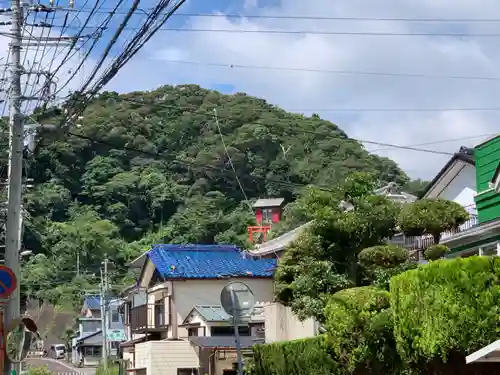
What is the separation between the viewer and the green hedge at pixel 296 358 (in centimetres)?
2124

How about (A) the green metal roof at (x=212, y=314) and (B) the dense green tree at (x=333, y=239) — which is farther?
(A) the green metal roof at (x=212, y=314)

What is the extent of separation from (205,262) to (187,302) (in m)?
2.59

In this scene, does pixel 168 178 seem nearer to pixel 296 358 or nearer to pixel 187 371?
pixel 187 371

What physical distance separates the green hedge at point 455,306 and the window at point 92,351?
72.5 m

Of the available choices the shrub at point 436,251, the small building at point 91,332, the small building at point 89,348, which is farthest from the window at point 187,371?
the small building at point 89,348

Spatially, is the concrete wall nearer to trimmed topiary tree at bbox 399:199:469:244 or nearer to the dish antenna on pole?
trimmed topiary tree at bbox 399:199:469:244

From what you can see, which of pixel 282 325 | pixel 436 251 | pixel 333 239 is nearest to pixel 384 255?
pixel 436 251

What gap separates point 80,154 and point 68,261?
1231 cm

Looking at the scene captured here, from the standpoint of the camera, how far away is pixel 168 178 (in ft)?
327

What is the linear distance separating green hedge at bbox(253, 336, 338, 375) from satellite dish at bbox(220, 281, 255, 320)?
7.19m

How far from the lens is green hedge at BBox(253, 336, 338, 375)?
21.2 meters

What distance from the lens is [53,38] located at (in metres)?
18.0

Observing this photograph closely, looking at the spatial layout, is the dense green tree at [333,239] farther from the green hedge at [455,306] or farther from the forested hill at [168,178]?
the forested hill at [168,178]

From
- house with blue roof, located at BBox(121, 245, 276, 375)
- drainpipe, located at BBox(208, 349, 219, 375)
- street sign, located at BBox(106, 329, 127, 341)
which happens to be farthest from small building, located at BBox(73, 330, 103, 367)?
drainpipe, located at BBox(208, 349, 219, 375)
